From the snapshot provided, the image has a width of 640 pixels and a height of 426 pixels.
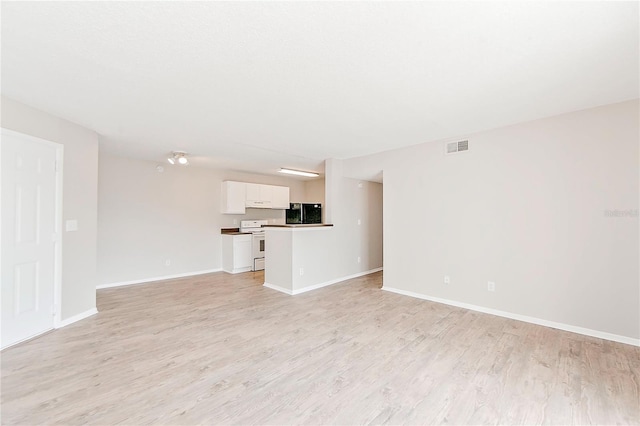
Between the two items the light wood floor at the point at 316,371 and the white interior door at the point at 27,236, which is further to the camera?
the white interior door at the point at 27,236

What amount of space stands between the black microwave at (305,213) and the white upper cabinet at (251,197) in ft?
1.88

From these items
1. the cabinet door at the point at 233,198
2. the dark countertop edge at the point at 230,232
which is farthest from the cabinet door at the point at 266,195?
the dark countertop edge at the point at 230,232

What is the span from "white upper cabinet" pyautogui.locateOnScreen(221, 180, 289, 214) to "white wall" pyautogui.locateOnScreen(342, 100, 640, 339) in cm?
365

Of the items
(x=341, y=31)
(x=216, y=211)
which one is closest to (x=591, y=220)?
(x=341, y=31)

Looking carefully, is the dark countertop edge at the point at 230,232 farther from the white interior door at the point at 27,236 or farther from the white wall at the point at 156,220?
the white interior door at the point at 27,236

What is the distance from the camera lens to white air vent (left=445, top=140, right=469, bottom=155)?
12.8 feet

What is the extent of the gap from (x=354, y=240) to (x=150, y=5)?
490 cm

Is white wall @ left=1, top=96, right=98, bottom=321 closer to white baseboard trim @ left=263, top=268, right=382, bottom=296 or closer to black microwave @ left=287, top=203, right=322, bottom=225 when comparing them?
white baseboard trim @ left=263, top=268, right=382, bottom=296

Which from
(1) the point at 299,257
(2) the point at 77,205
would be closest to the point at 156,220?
(2) the point at 77,205

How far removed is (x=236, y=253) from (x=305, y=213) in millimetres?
1873

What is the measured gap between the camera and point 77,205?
343 centimetres

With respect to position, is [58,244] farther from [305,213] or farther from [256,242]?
[305,213]

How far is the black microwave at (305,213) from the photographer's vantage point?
6.74 m

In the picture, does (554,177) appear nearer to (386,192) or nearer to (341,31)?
(386,192)
